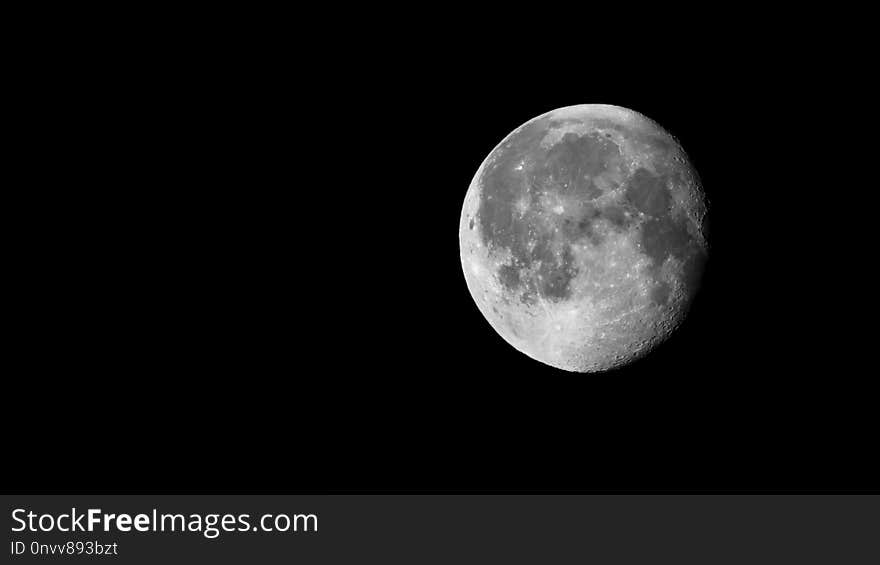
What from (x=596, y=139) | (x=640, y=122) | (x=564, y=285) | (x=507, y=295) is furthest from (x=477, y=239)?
(x=640, y=122)

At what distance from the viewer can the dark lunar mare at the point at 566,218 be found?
4324 millimetres

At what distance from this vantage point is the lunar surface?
4.33 metres

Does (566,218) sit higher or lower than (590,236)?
higher

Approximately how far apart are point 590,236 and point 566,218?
0.63 ft

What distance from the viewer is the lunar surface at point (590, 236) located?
433 cm

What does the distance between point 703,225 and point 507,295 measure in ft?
4.70

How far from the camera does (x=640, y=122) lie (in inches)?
190

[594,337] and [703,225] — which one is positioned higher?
[703,225]

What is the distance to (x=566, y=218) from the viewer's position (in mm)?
4332

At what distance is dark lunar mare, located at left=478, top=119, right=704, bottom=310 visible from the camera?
432 centimetres

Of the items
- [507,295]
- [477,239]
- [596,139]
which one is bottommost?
[507,295]

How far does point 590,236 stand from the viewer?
4.30 meters

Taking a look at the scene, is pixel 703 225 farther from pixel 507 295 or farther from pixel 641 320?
pixel 507 295

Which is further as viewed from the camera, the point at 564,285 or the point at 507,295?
the point at 507,295
